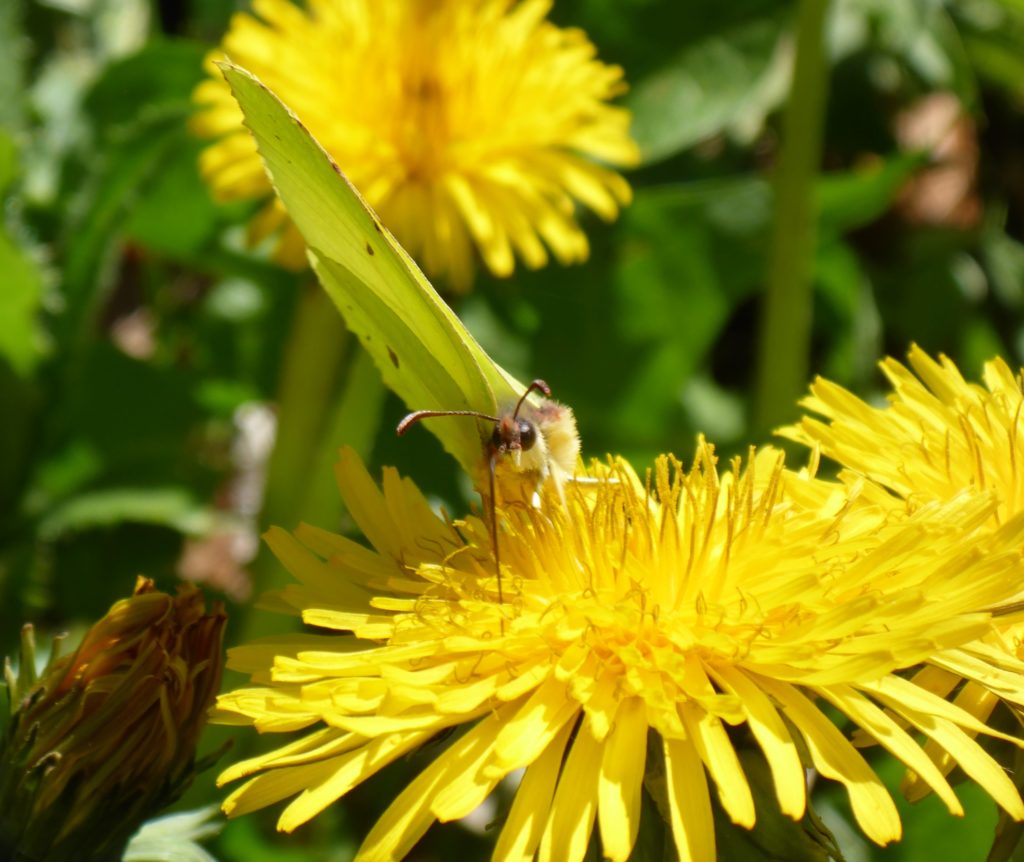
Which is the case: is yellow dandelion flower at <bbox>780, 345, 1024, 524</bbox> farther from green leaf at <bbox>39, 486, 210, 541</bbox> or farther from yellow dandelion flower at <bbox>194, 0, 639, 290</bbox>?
green leaf at <bbox>39, 486, 210, 541</bbox>

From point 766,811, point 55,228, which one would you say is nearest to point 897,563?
point 766,811

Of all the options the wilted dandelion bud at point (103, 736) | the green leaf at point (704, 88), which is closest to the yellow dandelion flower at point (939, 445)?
the wilted dandelion bud at point (103, 736)

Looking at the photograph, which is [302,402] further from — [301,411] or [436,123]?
[436,123]

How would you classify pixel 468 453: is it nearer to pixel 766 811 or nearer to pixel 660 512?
pixel 660 512

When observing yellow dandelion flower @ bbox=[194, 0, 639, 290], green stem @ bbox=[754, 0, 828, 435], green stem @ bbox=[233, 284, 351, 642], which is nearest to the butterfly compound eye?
yellow dandelion flower @ bbox=[194, 0, 639, 290]

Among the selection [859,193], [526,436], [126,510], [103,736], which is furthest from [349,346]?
[103,736]

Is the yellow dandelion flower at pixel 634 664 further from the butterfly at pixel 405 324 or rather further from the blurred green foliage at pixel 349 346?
the blurred green foliage at pixel 349 346
